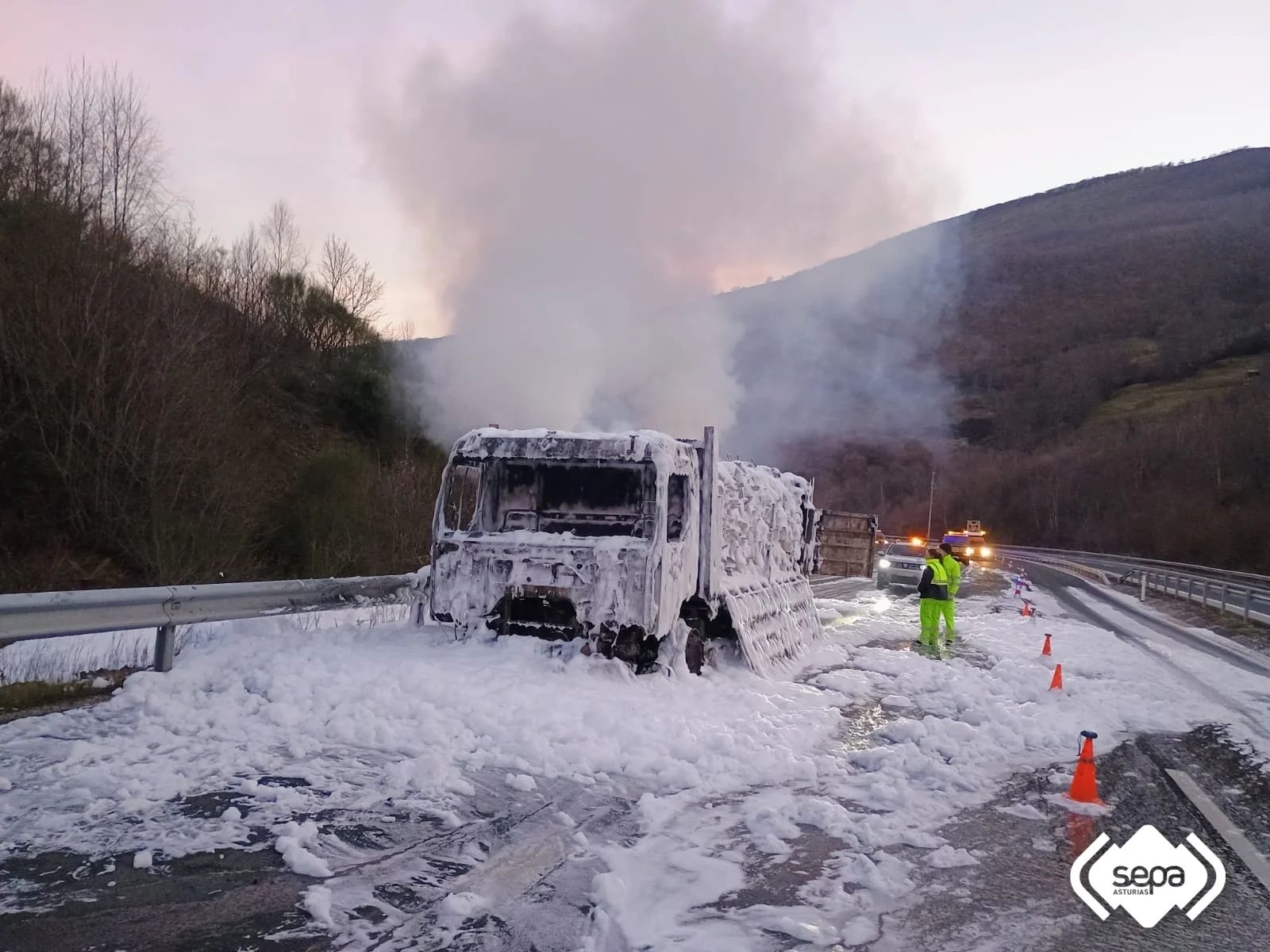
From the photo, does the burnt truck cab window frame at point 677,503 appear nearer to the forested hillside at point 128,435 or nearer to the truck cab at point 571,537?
the truck cab at point 571,537

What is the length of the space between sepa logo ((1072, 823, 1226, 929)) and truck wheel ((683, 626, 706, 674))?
4.60 meters

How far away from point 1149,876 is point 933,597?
8.79 meters

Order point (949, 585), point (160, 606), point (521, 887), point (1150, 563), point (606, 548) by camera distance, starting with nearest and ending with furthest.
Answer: point (521, 887) → point (160, 606) → point (606, 548) → point (949, 585) → point (1150, 563)

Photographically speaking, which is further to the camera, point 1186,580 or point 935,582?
point 1186,580

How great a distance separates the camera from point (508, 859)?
15.1 feet

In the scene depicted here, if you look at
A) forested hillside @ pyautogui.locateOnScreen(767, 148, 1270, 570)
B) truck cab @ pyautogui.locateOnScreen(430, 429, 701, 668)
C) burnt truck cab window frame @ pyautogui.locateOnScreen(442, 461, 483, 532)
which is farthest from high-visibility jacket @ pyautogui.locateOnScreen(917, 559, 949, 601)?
forested hillside @ pyautogui.locateOnScreen(767, 148, 1270, 570)

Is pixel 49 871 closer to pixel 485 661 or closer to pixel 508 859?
pixel 508 859

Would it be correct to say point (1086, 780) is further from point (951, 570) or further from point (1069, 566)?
point (1069, 566)

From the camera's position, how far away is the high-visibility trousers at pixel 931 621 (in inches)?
529

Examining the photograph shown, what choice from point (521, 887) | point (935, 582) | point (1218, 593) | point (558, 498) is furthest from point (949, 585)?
point (1218, 593)

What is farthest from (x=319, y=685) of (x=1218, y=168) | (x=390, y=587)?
(x=1218, y=168)

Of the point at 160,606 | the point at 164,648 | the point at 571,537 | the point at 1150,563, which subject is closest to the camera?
the point at 160,606

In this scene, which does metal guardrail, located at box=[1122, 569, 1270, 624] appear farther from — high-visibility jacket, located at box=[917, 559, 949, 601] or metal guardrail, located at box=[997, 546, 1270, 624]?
high-visibility jacket, located at box=[917, 559, 949, 601]

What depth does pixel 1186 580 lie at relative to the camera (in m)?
26.8
